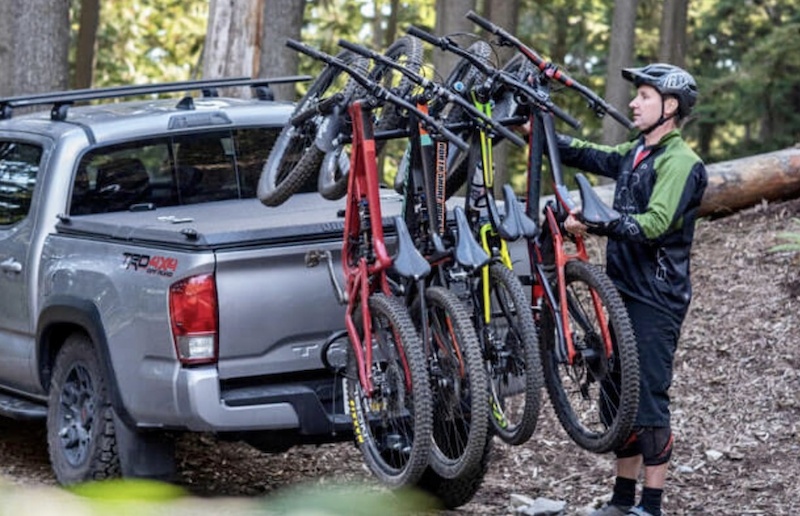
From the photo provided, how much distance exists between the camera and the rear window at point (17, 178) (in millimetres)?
7598

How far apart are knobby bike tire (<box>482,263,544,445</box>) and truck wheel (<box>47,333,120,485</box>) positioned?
6.04 ft

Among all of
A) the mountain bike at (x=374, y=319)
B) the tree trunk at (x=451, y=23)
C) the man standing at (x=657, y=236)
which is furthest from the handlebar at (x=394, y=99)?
the tree trunk at (x=451, y=23)

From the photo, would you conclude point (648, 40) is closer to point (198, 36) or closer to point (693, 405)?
point (198, 36)

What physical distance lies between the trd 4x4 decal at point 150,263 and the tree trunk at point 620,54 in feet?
52.1

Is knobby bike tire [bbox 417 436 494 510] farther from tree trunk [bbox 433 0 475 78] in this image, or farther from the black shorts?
tree trunk [bbox 433 0 475 78]

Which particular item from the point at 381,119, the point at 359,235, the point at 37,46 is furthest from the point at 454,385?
the point at 37,46

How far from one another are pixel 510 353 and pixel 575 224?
61 centimetres

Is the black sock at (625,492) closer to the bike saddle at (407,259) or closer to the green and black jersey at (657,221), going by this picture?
the green and black jersey at (657,221)

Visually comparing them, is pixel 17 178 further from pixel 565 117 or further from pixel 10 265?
pixel 565 117

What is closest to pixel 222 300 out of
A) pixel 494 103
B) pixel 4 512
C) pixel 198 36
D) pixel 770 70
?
pixel 494 103

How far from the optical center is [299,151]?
6668 millimetres

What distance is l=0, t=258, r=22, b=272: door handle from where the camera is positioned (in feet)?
24.3

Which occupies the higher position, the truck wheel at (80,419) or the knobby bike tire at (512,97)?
the knobby bike tire at (512,97)

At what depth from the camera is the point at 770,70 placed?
2298 centimetres
